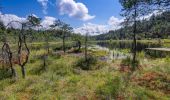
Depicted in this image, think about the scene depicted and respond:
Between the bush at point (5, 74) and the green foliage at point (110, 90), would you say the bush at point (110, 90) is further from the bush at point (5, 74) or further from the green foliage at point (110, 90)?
the bush at point (5, 74)

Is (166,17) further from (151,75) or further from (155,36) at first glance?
(155,36)

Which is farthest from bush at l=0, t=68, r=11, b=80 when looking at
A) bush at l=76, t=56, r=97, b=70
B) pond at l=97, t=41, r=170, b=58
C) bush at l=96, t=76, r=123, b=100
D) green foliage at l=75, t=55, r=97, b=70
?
pond at l=97, t=41, r=170, b=58

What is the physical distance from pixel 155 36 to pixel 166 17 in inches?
4149

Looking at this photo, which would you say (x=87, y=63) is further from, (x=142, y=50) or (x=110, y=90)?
(x=142, y=50)

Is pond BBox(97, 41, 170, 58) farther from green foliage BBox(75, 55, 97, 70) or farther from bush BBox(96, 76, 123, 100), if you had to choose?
bush BBox(96, 76, 123, 100)

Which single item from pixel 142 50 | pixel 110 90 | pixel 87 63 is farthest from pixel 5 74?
pixel 142 50

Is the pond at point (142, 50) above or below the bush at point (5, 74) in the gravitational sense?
below

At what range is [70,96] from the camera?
46.5 feet

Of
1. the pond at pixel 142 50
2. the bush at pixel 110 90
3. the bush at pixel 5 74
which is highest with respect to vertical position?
the bush at pixel 110 90

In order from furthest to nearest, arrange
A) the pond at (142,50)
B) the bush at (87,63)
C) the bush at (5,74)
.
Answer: the pond at (142,50) → the bush at (87,63) → the bush at (5,74)

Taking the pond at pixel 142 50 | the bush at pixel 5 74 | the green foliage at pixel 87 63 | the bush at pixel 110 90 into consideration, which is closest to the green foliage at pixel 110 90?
the bush at pixel 110 90

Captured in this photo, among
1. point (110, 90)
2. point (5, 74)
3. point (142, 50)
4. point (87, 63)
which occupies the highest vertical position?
point (110, 90)

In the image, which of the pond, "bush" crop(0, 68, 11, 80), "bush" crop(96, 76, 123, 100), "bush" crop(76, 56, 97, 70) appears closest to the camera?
"bush" crop(96, 76, 123, 100)

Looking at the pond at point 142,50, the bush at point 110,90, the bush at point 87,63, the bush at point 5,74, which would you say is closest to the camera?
the bush at point 110,90
